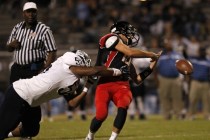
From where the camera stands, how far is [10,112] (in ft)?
26.9

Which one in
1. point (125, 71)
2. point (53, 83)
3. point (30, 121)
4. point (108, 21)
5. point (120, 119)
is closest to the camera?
point (53, 83)

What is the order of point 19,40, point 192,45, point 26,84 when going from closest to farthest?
point 26,84, point 19,40, point 192,45

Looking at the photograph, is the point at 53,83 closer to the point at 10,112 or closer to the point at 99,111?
the point at 10,112

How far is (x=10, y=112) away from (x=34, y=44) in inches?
113

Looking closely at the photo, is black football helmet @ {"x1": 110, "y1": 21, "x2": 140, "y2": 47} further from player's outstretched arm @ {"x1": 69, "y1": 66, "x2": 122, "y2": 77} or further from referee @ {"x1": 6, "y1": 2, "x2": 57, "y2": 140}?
player's outstretched arm @ {"x1": 69, "y1": 66, "x2": 122, "y2": 77}

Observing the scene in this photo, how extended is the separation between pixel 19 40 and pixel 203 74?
8625 mm

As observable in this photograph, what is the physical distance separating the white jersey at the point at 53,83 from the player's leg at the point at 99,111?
1.52 metres

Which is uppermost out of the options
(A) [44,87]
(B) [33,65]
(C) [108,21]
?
(A) [44,87]

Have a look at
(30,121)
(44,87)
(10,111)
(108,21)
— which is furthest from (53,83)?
(108,21)

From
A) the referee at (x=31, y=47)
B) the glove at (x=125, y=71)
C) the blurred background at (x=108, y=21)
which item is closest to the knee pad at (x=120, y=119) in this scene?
the glove at (x=125, y=71)

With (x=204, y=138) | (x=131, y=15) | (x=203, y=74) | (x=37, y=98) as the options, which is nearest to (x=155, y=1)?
(x=131, y=15)

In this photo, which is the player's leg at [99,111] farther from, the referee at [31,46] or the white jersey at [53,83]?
the white jersey at [53,83]

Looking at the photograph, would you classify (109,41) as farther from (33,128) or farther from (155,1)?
(155,1)

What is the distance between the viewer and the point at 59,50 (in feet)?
74.5
